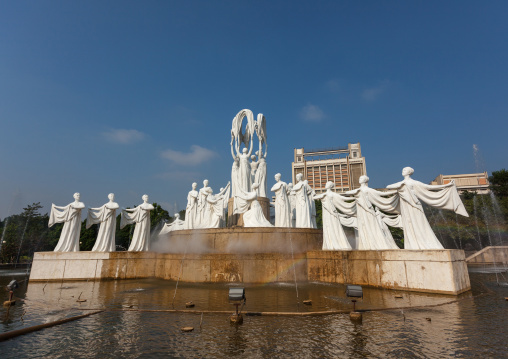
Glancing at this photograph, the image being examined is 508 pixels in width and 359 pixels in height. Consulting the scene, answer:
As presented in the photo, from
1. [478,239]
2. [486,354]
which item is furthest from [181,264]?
[478,239]

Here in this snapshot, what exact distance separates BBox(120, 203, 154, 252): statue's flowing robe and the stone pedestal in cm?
532

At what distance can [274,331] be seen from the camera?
516 centimetres

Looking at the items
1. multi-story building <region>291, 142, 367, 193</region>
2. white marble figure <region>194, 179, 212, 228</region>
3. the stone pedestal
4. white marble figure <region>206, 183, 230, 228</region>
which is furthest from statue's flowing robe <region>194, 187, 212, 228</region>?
multi-story building <region>291, 142, 367, 193</region>

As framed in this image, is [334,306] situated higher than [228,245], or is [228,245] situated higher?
[228,245]

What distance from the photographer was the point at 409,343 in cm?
449

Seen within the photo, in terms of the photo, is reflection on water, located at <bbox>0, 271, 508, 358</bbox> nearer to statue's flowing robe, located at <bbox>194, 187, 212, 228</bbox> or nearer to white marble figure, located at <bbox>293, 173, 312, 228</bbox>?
white marble figure, located at <bbox>293, 173, 312, 228</bbox>

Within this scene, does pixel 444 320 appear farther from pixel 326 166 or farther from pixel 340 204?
pixel 326 166

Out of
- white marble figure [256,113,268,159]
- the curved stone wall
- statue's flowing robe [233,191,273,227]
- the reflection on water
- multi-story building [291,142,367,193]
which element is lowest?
the reflection on water

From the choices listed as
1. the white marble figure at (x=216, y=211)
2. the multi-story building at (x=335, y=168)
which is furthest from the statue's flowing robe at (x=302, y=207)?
the multi-story building at (x=335, y=168)

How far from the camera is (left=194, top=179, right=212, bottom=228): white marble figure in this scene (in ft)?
60.9

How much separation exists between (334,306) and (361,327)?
5.84 ft

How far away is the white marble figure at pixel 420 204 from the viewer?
966 centimetres

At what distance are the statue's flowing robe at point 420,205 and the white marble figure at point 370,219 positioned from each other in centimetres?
83

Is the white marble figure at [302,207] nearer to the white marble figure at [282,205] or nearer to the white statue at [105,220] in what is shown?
the white marble figure at [282,205]
